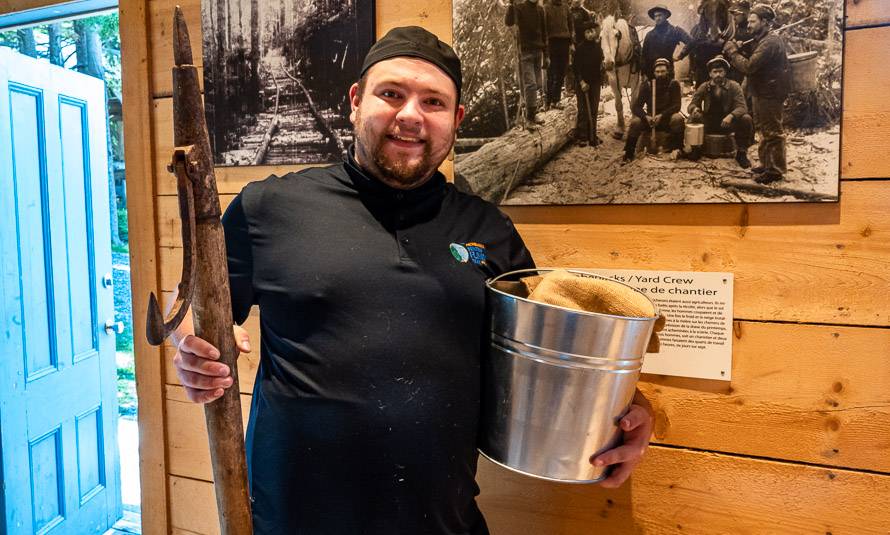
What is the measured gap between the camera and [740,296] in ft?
3.31

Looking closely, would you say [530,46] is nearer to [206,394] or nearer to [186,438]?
[206,394]

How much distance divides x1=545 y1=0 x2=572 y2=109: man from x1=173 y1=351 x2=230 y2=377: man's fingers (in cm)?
74

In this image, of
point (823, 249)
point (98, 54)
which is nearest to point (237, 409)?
point (823, 249)

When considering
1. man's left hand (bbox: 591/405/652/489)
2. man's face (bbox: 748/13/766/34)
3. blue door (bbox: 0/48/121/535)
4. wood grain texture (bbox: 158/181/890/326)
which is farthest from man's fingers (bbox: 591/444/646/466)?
blue door (bbox: 0/48/121/535)

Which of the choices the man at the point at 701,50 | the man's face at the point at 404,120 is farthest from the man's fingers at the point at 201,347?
the man at the point at 701,50

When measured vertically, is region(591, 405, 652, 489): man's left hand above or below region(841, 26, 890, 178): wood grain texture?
below

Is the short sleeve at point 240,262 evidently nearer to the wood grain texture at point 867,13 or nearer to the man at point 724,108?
the man at point 724,108

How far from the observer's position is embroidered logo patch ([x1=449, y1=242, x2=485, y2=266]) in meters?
0.91

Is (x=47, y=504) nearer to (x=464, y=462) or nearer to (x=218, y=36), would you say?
(x=218, y=36)

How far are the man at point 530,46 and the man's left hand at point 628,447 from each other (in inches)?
22.2

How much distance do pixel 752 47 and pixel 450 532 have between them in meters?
0.93

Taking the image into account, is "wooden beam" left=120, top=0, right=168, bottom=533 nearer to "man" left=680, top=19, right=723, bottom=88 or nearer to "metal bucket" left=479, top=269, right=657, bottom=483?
"metal bucket" left=479, top=269, right=657, bottom=483

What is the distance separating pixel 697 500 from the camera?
1.05 metres

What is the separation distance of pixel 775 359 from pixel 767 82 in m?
0.47
